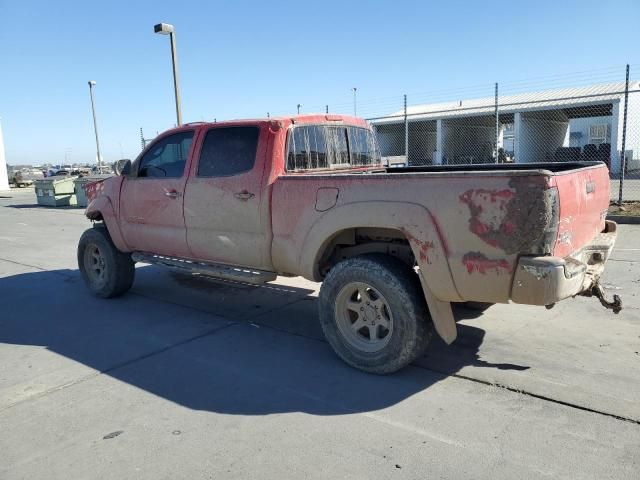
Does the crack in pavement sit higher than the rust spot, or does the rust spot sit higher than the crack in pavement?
the rust spot

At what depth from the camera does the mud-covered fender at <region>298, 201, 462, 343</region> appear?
141 inches

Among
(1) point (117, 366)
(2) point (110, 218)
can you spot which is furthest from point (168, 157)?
(1) point (117, 366)

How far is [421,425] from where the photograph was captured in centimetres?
325

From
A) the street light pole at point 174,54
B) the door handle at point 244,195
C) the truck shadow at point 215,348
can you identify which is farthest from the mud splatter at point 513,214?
the street light pole at point 174,54

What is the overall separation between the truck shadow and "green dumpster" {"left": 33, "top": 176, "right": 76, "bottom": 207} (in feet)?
50.6

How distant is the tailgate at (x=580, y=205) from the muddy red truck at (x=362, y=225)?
0.02m

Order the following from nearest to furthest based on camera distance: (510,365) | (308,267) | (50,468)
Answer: (50,468)
(510,365)
(308,267)

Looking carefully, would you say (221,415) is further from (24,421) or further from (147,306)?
(147,306)

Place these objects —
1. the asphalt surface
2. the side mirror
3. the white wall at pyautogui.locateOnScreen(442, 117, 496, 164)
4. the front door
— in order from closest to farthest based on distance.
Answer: the asphalt surface, the front door, the side mirror, the white wall at pyautogui.locateOnScreen(442, 117, 496, 164)

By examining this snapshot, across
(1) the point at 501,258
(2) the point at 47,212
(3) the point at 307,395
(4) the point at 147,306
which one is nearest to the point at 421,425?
(3) the point at 307,395

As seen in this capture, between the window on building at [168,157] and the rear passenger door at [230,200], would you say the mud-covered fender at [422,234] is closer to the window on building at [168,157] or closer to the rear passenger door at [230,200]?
the rear passenger door at [230,200]

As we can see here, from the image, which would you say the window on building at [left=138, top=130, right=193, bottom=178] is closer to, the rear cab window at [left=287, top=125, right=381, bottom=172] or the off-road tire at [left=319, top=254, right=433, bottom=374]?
the rear cab window at [left=287, top=125, right=381, bottom=172]

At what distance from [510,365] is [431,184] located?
1646 millimetres

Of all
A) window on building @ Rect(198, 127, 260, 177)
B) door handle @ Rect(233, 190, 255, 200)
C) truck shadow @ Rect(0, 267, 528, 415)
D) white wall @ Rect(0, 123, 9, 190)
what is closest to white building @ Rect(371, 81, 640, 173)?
truck shadow @ Rect(0, 267, 528, 415)
